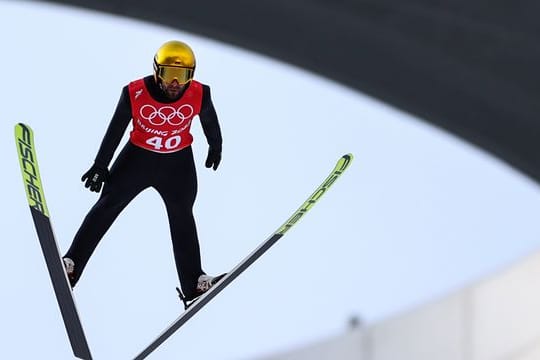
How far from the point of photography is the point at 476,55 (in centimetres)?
2291

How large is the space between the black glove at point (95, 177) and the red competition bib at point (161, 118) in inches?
7.8

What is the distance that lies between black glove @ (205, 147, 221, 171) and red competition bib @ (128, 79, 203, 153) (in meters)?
0.15

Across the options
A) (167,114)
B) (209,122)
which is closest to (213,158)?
(209,122)

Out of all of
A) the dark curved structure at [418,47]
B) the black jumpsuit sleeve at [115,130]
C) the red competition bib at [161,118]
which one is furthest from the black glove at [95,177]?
the dark curved structure at [418,47]

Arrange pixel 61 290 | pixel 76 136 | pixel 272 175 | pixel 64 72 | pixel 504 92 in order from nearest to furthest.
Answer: pixel 61 290, pixel 76 136, pixel 272 175, pixel 64 72, pixel 504 92

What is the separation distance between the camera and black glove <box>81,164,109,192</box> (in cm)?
498

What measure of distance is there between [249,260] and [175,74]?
123cm

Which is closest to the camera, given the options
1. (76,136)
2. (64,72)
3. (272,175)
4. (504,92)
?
(76,136)

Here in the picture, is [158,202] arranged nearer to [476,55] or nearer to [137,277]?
[137,277]

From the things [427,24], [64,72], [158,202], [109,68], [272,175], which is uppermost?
[427,24]

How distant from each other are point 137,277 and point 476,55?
17.8 meters

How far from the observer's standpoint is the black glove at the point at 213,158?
5.16m

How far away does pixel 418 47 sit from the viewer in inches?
901

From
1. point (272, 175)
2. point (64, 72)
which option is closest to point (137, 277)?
point (272, 175)
